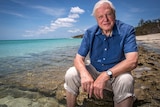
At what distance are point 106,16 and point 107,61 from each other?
0.80 metres

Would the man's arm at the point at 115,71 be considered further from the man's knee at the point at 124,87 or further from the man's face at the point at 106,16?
the man's face at the point at 106,16

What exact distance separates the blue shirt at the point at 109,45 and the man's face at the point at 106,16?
0.10 meters

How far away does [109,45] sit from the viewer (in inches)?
115

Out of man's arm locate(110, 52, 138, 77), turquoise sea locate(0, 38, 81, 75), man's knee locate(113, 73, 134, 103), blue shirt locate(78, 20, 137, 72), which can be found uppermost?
blue shirt locate(78, 20, 137, 72)

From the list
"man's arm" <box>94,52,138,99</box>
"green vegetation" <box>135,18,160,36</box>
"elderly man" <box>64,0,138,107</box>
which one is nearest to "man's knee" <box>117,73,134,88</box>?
"elderly man" <box>64,0,138,107</box>

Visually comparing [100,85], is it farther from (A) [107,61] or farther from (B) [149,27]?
(B) [149,27]

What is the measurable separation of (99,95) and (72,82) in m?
0.50

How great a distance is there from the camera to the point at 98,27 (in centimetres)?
314

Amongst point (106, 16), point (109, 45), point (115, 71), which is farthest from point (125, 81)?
point (106, 16)

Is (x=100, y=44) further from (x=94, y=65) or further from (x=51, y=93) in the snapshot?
(x=51, y=93)

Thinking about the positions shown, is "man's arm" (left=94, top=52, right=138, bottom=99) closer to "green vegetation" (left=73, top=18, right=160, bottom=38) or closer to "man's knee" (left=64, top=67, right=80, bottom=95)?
"man's knee" (left=64, top=67, right=80, bottom=95)

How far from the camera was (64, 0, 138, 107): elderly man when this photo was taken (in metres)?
2.46

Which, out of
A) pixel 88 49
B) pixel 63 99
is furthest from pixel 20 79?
pixel 88 49

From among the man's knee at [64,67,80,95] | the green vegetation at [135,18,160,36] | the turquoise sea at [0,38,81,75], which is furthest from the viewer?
the green vegetation at [135,18,160,36]
